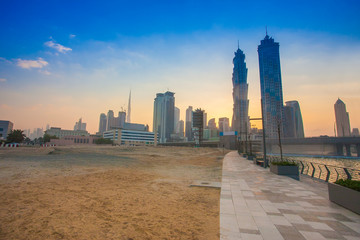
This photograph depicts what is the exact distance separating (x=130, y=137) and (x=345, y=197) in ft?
512

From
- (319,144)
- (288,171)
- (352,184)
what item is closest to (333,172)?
(288,171)

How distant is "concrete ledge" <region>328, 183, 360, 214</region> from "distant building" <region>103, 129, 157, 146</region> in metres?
148

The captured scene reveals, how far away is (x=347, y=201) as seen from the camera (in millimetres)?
7312

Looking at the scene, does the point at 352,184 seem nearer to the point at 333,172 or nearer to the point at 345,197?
the point at 345,197

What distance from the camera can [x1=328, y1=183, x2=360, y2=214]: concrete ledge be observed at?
22.3 ft

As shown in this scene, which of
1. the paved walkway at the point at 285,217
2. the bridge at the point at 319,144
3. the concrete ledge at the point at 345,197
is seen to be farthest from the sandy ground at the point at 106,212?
the bridge at the point at 319,144

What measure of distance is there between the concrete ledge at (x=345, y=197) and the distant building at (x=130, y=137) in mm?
147932

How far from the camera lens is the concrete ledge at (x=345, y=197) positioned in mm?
6805

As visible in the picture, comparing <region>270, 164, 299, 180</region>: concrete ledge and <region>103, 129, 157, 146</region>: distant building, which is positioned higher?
<region>103, 129, 157, 146</region>: distant building

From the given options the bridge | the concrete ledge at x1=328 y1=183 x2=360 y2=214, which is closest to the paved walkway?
the concrete ledge at x1=328 y1=183 x2=360 y2=214

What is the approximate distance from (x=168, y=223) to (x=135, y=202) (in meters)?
3.07

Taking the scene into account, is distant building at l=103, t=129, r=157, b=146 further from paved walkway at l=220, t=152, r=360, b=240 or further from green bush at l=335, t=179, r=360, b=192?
green bush at l=335, t=179, r=360, b=192

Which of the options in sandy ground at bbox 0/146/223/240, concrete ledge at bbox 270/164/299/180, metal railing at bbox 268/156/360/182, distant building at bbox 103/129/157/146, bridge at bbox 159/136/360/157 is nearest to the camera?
sandy ground at bbox 0/146/223/240

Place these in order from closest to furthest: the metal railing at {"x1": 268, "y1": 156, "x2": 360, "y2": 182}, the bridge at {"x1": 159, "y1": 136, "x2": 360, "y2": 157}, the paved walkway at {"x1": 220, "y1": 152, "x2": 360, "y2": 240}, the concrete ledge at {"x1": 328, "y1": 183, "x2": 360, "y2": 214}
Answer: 1. the paved walkway at {"x1": 220, "y1": 152, "x2": 360, "y2": 240}
2. the concrete ledge at {"x1": 328, "y1": 183, "x2": 360, "y2": 214}
3. the metal railing at {"x1": 268, "y1": 156, "x2": 360, "y2": 182}
4. the bridge at {"x1": 159, "y1": 136, "x2": 360, "y2": 157}
